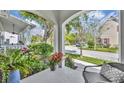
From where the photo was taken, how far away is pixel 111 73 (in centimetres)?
222

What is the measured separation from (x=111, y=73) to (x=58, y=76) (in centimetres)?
67

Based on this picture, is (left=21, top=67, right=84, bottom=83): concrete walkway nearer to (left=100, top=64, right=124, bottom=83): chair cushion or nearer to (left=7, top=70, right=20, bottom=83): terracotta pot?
(left=7, top=70, right=20, bottom=83): terracotta pot

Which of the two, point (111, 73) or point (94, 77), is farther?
point (111, 73)

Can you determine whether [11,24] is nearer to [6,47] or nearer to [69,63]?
[6,47]

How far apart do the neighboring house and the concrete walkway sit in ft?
1.66

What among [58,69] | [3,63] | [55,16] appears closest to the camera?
[55,16]

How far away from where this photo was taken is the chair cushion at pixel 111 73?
6.72ft

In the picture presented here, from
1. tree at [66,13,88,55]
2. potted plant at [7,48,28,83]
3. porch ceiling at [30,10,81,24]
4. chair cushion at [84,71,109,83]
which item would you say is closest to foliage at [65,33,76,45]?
tree at [66,13,88,55]

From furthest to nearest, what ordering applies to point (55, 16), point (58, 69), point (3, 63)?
point (58, 69)
point (3, 63)
point (55, 16)

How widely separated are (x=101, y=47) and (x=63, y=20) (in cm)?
58

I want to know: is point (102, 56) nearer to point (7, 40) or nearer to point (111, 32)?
point (111, 32)

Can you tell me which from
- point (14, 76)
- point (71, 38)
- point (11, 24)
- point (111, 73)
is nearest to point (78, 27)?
point (71, 38)

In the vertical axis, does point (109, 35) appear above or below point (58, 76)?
above
